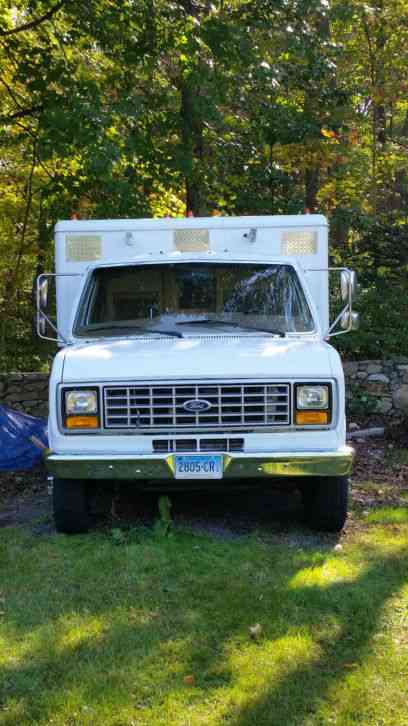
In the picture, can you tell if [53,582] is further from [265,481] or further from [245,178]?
[245,178]

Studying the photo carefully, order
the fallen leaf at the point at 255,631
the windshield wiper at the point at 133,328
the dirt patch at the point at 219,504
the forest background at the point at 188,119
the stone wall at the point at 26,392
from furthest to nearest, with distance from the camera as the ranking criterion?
1. the stone wall at the point at 26,392
2. the forest background at the point at 188,119
3. the dirt patch at the point at 219,504
4. the windshield wiper at the point at 133,328
5. the fallen leaf at the point at 255,631

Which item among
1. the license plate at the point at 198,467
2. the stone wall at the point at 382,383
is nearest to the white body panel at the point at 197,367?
the license plate at the point at 198,467

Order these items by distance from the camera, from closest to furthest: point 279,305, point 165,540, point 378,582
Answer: point 378,582
point 165,540
point 279,305

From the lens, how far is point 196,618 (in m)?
4.01

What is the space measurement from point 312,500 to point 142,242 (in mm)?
2772

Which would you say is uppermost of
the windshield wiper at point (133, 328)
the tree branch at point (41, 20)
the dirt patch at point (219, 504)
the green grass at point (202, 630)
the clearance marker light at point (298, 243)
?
the tree branch at point (41, 20)

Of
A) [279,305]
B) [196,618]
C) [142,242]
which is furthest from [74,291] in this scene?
[196,618]

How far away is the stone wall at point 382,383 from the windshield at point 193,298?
4832 millimetres

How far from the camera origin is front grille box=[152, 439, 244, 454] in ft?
16.4

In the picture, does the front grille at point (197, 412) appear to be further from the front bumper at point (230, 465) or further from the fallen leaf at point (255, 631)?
the fallen leaf at point (255, 631)

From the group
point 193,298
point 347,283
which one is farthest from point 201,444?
point 347,283

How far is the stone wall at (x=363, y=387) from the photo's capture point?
10227 mm

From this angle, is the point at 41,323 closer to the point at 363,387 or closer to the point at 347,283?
the point at 347,283

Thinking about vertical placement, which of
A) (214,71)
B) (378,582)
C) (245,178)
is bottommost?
(378,582)
